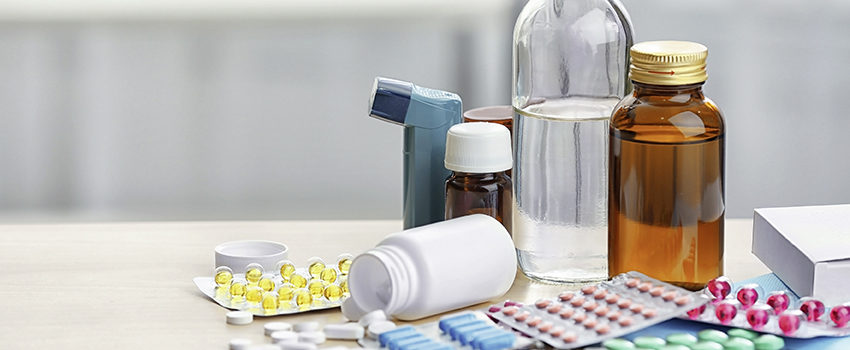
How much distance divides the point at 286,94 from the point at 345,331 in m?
1.47

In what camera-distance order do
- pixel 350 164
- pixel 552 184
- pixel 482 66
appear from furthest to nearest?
1. pixel 350 164
2. pixel 482 66
3. pixel 552 184

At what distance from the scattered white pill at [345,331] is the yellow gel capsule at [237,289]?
10 centimetres

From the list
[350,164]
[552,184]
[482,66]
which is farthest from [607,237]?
[350,164]

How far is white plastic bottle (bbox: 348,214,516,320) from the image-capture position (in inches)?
25.6

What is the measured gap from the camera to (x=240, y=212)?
214 cm

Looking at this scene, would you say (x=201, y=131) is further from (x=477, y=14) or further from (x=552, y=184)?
(x=552, y=184)

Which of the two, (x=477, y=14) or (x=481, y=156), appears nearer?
(x=481, y=156)


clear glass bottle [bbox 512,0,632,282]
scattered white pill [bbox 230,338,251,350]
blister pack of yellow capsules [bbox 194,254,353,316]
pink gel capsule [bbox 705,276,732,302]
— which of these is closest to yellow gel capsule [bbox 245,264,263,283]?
blister pack of yellow capsules [bbox 194,254,353,316]

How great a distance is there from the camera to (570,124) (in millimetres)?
753

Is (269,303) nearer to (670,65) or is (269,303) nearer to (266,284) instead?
(266,284)

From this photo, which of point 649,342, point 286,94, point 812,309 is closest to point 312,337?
point 649,342

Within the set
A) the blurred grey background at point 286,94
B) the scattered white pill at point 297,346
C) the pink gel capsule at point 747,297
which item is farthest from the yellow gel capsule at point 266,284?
the blurred grey background at point 286,94

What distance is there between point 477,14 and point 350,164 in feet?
1.36

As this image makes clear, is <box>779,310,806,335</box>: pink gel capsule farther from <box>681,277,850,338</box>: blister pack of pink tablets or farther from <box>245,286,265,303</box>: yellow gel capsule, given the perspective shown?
<box>245,286,265,303</box>: yellow gel capsule
